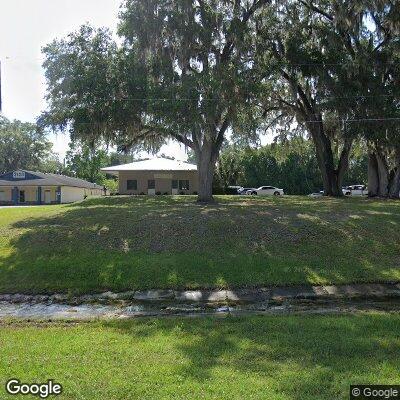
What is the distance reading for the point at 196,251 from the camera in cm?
1199

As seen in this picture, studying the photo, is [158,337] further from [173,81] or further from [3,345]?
[173,81]

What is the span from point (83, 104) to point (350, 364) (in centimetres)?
1884

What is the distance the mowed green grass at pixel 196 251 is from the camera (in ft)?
34.3

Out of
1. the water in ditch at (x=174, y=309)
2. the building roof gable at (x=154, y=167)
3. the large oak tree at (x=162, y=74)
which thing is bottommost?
the water in ditch at (x=174, y=309)

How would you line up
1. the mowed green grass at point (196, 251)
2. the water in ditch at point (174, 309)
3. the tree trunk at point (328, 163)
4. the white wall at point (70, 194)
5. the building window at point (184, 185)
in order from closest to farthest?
the water in ditch at point (174, 309), the mowed green grass at point (196, 251), the tree trunk at point (328, 163), the building window at point (184, 185), the white wall at point (70, 194)

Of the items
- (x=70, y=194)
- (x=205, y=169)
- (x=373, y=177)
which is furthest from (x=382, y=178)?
(x=70, y=194)

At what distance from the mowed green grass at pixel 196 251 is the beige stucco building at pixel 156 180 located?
30205mm

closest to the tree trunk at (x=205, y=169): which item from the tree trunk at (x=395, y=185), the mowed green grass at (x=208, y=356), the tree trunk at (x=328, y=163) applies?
the tree trunk at (x=328, y=163)

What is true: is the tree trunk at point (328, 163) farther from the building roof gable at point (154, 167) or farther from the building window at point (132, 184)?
the building window at point (132, 184)

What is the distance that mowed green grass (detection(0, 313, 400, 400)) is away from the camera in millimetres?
4258

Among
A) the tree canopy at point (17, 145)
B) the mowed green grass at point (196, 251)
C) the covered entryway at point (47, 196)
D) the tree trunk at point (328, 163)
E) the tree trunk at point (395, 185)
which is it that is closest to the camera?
the mowed green grass at point (196, 251)

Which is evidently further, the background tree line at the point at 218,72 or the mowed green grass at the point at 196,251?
the background tree line at the point at 218,72

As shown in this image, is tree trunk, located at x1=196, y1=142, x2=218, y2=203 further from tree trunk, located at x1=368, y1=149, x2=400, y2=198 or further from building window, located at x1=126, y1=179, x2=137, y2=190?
building window, located at x1=126, y1=179, x2=137, y2=190

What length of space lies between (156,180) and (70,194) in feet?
46.8
